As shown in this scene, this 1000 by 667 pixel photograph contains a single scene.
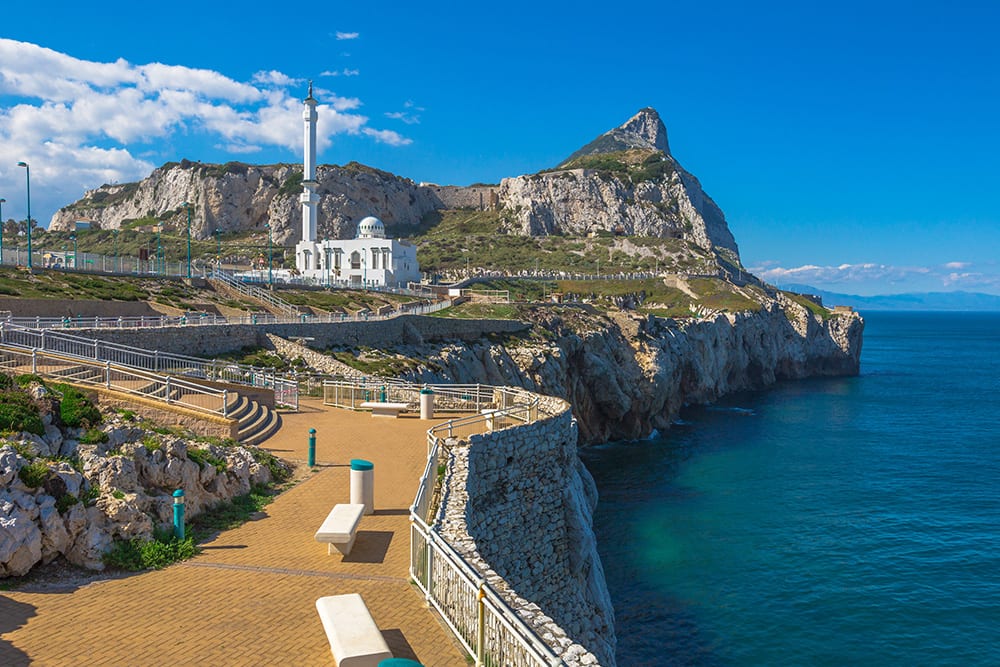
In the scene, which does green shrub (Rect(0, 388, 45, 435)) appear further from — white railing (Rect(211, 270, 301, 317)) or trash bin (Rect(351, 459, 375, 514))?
white railing (Rect(211, 270, 301, 317))

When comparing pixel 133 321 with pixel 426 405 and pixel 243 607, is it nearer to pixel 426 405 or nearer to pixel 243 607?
pixel 426 405

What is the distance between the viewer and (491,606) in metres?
7.62

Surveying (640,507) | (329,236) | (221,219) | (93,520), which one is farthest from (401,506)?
(221,219)

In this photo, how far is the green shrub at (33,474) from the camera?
10.7 meters

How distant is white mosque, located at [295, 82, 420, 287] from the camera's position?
8731 centimetres

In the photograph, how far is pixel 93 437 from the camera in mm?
12969

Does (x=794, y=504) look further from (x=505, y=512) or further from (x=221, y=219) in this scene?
(x=221, y=219)

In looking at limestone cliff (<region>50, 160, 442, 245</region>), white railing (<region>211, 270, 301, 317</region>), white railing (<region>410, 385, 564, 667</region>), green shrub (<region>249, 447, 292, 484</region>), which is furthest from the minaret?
white railing (<region>410, 385, 564, 667</region>)

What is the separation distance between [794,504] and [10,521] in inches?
1332

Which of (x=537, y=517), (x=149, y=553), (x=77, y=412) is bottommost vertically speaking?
(x=537, y=517)

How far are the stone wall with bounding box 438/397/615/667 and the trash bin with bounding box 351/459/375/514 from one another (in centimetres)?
152

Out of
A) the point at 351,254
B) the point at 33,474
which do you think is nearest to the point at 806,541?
the point at 33,474

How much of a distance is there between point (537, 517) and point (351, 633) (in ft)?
28.8

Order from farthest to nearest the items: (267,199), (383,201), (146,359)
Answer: (383,201), (267,199), (146,359)
